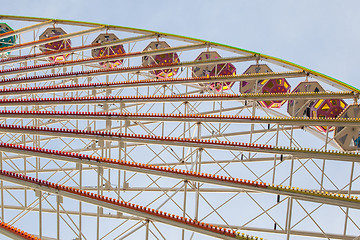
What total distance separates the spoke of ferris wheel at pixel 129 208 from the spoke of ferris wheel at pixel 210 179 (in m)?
1.30

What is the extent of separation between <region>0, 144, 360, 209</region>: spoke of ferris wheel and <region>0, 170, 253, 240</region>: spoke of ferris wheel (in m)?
1.30

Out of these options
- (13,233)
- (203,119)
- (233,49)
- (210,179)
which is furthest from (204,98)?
(13,233)

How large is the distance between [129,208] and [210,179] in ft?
9.79

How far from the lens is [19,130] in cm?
1366

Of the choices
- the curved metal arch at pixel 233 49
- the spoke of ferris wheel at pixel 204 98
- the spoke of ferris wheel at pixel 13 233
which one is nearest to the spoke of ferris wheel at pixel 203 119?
the spoke of ferris wheel at pixel 204 98

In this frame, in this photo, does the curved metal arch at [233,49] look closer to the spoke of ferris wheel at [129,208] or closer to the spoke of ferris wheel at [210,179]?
the spoke of ferris wheel at [210,179]

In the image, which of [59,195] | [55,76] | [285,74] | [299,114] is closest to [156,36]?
[55,76]

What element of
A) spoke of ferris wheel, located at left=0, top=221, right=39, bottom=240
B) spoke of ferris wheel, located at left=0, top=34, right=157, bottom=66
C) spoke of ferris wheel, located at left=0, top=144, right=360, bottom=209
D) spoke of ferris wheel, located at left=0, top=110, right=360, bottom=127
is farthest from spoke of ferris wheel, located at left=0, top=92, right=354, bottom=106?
spoke of ferris wheel, located at left=0, top=221, right=39, bottom=240

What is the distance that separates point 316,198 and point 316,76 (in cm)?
933

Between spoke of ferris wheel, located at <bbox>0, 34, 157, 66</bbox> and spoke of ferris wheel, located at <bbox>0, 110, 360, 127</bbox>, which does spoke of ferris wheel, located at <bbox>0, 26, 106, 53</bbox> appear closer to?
spoke of ferris wheel, located at <bbox>0, 34, 157, 66</bbox>

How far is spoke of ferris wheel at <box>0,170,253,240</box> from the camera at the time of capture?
960cm

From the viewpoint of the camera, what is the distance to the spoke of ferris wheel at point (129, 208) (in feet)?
31.5

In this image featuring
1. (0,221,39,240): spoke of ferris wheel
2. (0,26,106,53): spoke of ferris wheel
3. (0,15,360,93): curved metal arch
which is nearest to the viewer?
(0,221,39,240): spoke of ferris wheel

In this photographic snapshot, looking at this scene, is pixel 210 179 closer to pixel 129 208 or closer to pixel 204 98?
pixel 129 208
